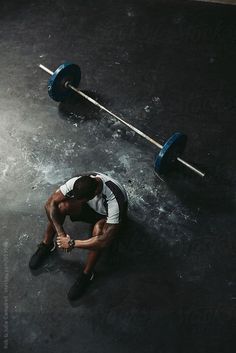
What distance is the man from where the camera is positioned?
2951 mm

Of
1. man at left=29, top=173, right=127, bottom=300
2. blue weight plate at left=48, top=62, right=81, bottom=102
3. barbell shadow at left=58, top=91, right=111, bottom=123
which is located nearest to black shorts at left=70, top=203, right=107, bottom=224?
man at left=29, top=173, right=127, bottom=300

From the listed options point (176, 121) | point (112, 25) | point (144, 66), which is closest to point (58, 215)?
point (176, 121)

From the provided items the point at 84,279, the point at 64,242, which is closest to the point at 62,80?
the point at 64,242

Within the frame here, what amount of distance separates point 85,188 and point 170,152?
1.14 meters

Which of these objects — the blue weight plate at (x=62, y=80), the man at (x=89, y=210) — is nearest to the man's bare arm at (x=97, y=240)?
the man at (x=89, y=210)

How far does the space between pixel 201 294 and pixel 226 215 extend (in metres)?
0.74

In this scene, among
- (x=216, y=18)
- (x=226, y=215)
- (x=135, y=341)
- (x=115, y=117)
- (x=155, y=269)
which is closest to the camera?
(x=135, y=341)

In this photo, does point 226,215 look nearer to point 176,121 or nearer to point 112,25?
point 176,121

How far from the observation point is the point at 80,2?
17.7 feet

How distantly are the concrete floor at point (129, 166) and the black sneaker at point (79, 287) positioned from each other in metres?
0.06

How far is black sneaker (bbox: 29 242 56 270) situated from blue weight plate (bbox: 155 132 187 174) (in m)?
1.15

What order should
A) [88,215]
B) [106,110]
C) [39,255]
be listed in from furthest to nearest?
[106,110]
[39,255]
[88,215]

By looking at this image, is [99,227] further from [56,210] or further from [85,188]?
[85,188]

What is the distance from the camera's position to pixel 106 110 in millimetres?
4242
